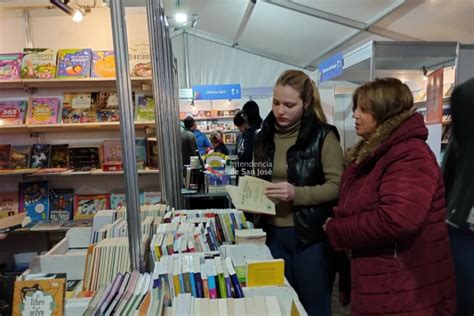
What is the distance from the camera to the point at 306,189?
1.39 metres

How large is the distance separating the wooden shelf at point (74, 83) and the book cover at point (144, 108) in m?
0.09

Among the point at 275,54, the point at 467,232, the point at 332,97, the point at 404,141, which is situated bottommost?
the point at 467,232

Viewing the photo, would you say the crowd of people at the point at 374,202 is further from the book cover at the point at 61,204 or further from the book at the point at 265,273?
the book cover at the point at 61,204

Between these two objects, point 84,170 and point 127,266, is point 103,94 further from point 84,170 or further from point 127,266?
point 127,266

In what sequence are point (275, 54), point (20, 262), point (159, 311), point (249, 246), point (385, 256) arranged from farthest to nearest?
1. point (275, 54)
2. point (20, 262)
3. point (249, 246)
4. point (385, 256)
5. point (159, 311)

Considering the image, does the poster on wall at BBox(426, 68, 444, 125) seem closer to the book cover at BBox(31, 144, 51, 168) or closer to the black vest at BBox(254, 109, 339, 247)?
the black vest at BBox(254, 109, 339, 247)

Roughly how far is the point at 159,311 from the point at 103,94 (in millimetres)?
2653

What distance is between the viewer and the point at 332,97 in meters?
3.88

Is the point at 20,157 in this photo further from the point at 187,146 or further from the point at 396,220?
the point at 396,220

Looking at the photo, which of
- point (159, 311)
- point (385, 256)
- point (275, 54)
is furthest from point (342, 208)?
point (275, 54)

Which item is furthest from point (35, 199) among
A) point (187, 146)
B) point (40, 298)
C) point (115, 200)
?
point (40, 298)

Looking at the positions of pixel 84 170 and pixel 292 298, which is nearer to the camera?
pixel 292 298

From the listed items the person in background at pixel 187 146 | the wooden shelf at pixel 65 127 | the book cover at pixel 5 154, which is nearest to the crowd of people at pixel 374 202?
the wooden shelf at pixel 65 127

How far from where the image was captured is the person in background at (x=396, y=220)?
106 centimetres
